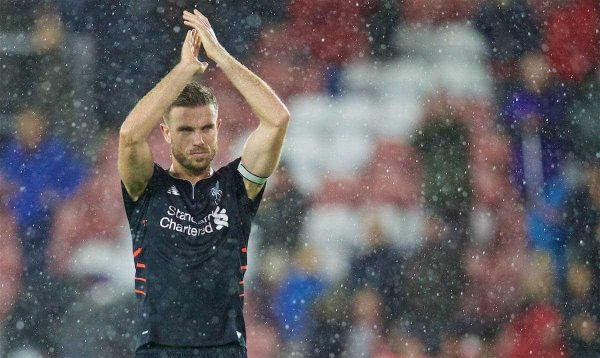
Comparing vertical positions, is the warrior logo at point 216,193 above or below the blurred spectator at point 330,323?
above

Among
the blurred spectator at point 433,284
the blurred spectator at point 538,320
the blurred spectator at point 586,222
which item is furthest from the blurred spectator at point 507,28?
the blurred spectator at point 538,320

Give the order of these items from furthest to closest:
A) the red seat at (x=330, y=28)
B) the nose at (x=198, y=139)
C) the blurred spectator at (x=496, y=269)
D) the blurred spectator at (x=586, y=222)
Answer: the blurred spectator at (x=586, y=222), the red seat at (x=330, y=28), the blurred spectator at (x=496, y=269), the nose at (x=198, y=139)

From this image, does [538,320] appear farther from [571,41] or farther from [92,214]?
[92,214]

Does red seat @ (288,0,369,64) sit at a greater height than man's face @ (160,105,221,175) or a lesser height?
greater

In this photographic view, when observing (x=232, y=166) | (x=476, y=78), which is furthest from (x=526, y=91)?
(x=232, y=166)

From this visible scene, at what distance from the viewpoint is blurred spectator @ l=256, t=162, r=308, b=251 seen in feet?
26.4

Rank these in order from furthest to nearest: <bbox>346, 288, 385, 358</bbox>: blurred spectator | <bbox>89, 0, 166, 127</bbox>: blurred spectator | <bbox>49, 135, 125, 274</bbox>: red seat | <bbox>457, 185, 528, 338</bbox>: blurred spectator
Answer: <bbox>457, 185, 528, 338</bbox>: blurred spectator, <bbox>89, 0, 166, 127</bbox>: blurred spectator, <bbox>346, 288, 385, 358</bbox>: blurred spectator, <bbox>49, 135, 125, 274</bbox>: red seat

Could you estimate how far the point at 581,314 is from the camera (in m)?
8.66

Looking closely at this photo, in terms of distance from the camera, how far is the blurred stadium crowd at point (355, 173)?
7812mm

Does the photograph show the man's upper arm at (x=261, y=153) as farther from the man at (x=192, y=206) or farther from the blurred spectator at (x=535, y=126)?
the blurred spectator at (x=535, y=126)

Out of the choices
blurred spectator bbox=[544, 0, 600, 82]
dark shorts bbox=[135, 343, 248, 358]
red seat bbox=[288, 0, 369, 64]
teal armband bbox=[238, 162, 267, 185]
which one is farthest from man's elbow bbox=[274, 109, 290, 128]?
blurred spectator bbox=[544, 0, 600, 82]

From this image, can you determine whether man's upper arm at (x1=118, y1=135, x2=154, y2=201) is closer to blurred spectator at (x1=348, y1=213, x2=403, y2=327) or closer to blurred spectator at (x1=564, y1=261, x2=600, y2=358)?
blurred spectator at (x1=348, y1=213, x2=403, y2=327)

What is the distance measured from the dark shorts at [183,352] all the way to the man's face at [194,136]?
0.61m

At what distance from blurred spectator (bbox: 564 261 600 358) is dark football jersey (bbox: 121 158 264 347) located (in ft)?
20.2
